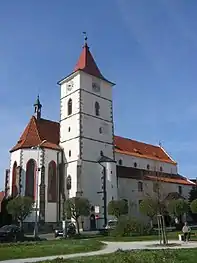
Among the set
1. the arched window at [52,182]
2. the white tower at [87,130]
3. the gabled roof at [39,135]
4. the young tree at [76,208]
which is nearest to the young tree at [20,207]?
the young tree at [76,208]

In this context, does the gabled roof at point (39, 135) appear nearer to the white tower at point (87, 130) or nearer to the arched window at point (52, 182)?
the white tower at point (87, 130)

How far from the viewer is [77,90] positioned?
5522 cm

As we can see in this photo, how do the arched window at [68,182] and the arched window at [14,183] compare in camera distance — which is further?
the arched window at [68,182]

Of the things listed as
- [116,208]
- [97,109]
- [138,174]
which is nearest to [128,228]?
[116,208]

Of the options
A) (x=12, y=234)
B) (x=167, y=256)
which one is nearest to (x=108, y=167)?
(x=12, y=234)

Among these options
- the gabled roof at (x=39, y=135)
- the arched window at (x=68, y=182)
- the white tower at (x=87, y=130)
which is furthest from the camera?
the gabled roof at (x=39, y=135)

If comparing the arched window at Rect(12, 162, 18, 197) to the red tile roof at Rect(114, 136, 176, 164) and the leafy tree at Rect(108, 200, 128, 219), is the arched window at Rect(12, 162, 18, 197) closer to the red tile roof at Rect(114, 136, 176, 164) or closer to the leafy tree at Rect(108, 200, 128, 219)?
the leafy tree at Rect(108, 200, 128, 219)

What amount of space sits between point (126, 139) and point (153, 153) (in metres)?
7.09

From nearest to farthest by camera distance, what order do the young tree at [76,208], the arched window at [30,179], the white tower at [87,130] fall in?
1. the young tree at [76,208]
2. the arched window at [30,179]
3. the white tower at [87,130]

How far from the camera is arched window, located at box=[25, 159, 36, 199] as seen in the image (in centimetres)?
5006

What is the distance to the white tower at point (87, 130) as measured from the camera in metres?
51.5

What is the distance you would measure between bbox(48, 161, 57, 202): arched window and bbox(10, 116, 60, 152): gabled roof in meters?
2.98

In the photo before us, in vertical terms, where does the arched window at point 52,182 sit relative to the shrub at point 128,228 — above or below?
above

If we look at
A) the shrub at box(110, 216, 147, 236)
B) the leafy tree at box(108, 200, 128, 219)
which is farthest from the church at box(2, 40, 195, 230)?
the shrub at box(110, 216, 147, 236)
